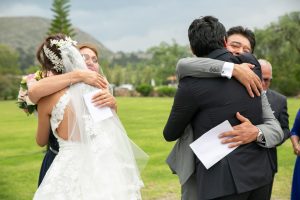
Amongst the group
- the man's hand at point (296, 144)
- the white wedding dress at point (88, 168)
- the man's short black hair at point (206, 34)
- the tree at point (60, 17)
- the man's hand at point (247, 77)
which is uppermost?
the man's short black hair at point (206, 34)

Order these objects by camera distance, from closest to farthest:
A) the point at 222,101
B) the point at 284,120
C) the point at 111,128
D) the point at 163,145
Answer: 1. the point at 222,101
2. the point at 111,128
3. the point at 284,120
4. the point at 163,145

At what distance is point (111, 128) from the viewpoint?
116 inches

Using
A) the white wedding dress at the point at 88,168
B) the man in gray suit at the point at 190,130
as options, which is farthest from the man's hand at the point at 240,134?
the white wedding dress at the point at 88,168

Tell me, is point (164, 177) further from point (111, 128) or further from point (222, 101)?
point (222, 101)

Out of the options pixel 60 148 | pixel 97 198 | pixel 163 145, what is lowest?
pixel 163 145

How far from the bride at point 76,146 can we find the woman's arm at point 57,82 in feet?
0.18

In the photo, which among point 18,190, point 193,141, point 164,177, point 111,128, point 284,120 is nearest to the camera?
point 193,141

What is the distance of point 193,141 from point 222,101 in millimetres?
338

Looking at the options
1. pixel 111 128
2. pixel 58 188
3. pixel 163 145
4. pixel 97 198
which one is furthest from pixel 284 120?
pixel 163 145

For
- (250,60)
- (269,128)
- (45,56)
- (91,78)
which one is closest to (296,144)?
(269,128)

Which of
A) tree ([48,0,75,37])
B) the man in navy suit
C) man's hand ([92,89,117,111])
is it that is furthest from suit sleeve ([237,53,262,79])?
tree ([48,0,75,37])

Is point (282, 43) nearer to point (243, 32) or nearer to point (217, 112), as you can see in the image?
point (243, 32)

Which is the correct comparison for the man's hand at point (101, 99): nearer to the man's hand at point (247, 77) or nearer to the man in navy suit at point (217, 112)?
the man in navy suit at point (217, 112)

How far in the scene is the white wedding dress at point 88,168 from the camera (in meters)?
2.79
